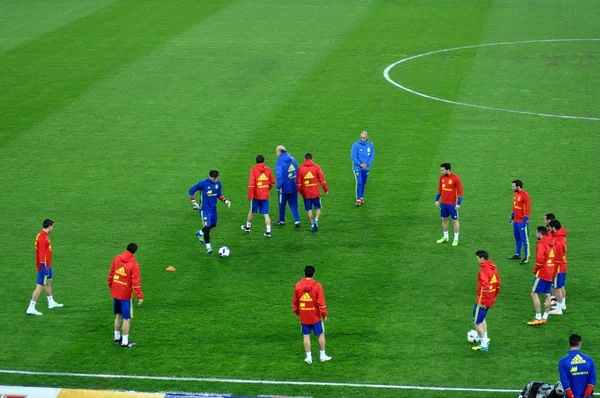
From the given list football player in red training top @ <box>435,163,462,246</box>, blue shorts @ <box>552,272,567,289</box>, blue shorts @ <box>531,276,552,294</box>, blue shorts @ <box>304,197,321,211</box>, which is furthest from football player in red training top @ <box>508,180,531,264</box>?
blue shorts @ <box>304,197,321,211</box>

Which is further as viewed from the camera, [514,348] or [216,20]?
[216,20]

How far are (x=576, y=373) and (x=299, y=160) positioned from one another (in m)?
14.4

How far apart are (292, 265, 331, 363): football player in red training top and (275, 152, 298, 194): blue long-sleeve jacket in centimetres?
668

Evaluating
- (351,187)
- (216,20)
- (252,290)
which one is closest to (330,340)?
(252,290)

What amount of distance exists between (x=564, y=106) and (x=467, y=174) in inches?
292

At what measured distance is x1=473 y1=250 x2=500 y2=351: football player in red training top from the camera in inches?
661

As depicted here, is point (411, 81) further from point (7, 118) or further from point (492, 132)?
point (7, 118)

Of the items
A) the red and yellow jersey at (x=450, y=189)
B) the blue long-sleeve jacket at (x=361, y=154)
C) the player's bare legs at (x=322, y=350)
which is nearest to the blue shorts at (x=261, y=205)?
the blue long-sleeve jacket at (x=361, y=154)

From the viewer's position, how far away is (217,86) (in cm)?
3450

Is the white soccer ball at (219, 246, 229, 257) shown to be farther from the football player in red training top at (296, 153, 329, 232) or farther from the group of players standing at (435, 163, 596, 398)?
the group of players standing at (435, 163, 596, 398)

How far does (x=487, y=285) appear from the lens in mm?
16812

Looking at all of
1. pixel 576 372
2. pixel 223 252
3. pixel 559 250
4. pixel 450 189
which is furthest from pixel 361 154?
pixel 576 372

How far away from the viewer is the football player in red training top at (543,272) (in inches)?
699

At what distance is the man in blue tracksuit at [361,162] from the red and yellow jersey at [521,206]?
16.0ft
